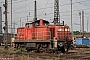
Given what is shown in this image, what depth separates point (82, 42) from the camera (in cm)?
5525

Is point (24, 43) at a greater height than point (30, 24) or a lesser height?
lesser

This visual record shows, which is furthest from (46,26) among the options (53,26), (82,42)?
(82,42)

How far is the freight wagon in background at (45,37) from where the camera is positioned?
23.7 metres

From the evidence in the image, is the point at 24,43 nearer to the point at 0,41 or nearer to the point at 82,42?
the point at 0,41

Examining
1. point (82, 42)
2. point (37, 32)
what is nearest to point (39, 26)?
point (37, 32)

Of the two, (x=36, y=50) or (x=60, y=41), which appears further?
(x=36, y=50)

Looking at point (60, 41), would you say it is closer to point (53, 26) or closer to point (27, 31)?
point (53, 26)

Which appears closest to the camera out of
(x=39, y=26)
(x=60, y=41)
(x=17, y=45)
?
(x=60, y=41)

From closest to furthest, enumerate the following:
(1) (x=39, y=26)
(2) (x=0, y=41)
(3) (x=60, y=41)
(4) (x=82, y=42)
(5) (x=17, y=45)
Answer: (3) (x=60, y=41)
(1) (x=39, y=26)
(5) (x=17, y=45)
(2) (x=0, y=41)
(4) (x=82, y=42)

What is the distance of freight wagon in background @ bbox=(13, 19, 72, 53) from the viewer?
2372 cm

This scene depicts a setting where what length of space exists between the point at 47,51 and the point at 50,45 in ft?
2.64

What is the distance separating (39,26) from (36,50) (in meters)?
2.74

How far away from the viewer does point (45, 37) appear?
24.8 m

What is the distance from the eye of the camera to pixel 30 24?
25.7 meters
